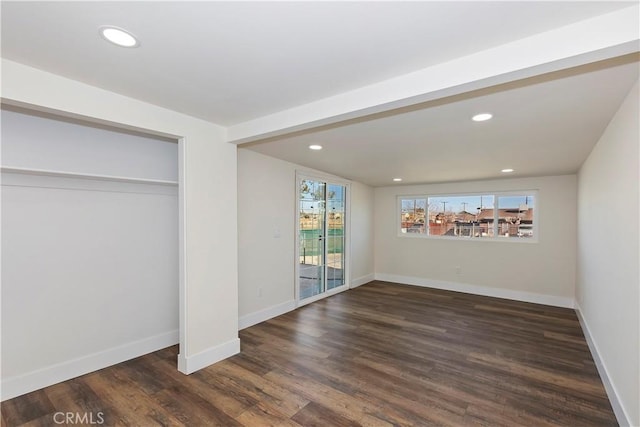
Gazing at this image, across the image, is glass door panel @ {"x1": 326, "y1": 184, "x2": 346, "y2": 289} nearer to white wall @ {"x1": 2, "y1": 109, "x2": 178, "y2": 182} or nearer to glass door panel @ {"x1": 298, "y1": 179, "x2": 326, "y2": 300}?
glass door panel @ {"x1": 298, "y1": 179, "x2": 326, "y2": 300}

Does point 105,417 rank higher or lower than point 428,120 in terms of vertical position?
lower

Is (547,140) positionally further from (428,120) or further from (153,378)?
(153,378)

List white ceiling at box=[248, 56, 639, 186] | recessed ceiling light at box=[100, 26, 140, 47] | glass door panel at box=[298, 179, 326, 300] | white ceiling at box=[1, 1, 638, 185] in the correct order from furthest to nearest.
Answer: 1. glass door panel at box=[298, 179, 326, 300]
2. white ceiling at box=[248, 56, 639, 186]
3. recessed ceiling light at box=[100, 26, 140, 47]
4. white ceiling at box=[1, 1, 638, 185]

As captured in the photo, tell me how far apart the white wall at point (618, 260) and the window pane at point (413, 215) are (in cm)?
334

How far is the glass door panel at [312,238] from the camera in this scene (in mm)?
5043

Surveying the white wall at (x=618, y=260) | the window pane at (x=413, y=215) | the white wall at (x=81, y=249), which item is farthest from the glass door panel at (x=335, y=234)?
the white wall at (x=618, y=260)

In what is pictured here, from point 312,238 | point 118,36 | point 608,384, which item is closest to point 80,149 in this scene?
point 118,36

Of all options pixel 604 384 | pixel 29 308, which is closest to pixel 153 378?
pixel 29 308

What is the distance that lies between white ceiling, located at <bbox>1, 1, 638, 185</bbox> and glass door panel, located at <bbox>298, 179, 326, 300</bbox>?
6.83 ft

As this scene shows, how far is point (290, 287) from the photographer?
4695 mm

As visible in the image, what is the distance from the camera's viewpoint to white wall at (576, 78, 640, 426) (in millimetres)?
1858

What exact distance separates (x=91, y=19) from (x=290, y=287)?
3902 millimetres

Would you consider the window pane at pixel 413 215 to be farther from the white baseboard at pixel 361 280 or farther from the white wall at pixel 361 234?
the white baseboard at pixel 361 280

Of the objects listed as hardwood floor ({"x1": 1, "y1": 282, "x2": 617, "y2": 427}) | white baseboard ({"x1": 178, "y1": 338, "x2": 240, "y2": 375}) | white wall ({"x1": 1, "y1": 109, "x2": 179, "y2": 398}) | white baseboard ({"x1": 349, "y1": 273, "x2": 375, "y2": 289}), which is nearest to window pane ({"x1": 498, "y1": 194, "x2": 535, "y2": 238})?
hardwood floor ({"x1": 1, "y1": 282, "x2": 617, "y2": 427})
